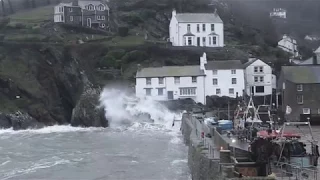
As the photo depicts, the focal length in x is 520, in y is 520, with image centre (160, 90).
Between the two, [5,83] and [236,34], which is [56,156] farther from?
[236,34]

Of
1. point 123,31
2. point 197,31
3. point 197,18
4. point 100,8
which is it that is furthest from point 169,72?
point 100,8

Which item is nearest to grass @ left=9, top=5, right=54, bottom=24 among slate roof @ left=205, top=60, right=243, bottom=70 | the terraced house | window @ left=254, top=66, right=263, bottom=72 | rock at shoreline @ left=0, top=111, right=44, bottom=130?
the terraced house

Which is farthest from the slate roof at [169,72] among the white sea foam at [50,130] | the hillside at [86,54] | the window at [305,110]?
the window at [305,110]

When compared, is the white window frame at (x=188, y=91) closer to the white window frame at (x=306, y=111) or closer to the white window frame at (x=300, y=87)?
the white window frame at (x=300, y=87)

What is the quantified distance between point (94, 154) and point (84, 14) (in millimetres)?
49493

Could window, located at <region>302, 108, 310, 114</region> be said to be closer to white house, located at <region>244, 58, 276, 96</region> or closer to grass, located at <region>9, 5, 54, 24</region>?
white house, located at <region>244, 58, 276, 96</region>

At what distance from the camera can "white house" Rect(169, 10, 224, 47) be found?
230ft

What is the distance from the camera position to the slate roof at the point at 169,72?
181 ft

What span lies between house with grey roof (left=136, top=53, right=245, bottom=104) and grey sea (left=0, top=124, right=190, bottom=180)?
25.6ft

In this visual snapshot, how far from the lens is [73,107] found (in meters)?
55.8

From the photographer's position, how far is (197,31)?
70.6m

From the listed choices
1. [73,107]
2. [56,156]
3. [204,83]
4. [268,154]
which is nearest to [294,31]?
[204,83]

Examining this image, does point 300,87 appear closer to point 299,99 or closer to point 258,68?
point 299,99

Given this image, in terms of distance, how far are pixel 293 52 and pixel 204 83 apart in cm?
3128
